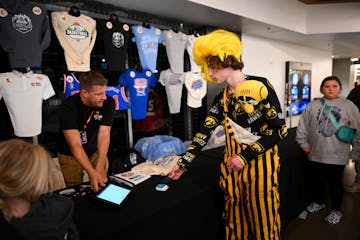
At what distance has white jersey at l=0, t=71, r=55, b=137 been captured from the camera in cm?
221

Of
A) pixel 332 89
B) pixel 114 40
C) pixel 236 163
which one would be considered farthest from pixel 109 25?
pixel 332 89

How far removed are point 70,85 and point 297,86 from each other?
5.01 meters

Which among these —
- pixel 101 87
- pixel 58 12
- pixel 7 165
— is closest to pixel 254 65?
pixel 58 12

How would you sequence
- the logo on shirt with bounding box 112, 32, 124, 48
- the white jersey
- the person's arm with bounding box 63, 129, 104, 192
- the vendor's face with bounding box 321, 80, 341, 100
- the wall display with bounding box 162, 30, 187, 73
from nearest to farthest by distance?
the person's arm with bounding box 63, 129, 104, 192 → the white jersey → the vendor's face with bounding box 321, 80, 341, 100 → the logo on shirt with bounding box 112, 32, 124, 48 → the wall display with bounding box 162, 30, 187, 73

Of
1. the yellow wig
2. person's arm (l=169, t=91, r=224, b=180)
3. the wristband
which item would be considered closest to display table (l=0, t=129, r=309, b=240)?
person's arm (l=169, t=91, r=224, b=180)

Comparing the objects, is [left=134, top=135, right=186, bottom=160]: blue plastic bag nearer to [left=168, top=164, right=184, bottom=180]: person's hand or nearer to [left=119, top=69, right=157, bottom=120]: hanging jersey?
[left=119, top=69, right=157, bottom=120]: hanging jersey

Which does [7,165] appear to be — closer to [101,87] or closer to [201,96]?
[101,87]

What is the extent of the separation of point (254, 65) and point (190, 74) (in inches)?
63.2

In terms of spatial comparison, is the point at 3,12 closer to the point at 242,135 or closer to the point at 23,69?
the point at 23,69

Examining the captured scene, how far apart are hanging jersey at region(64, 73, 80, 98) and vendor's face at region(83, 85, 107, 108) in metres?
0.94

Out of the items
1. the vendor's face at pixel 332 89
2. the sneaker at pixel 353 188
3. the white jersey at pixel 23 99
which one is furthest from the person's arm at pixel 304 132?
the white jersey at pixel 23 99

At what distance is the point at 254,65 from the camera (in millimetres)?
4668

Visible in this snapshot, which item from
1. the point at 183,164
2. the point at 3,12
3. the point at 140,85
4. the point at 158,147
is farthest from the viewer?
the point at 140,85

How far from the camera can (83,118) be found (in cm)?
177
